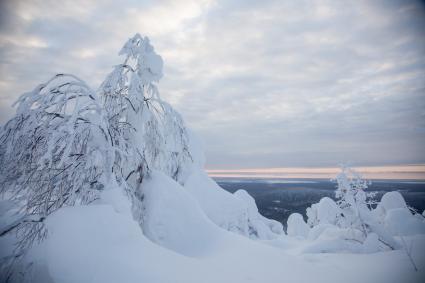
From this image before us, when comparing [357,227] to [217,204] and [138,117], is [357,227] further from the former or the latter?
[138,117]

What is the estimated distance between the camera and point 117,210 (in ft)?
16.0

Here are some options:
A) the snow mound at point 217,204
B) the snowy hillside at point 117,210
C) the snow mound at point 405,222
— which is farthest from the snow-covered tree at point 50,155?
the snow mound at point 405,222

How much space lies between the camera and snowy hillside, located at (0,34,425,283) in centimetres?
394

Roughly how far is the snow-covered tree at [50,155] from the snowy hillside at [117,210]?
2cm

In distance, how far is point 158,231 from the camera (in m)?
6.09

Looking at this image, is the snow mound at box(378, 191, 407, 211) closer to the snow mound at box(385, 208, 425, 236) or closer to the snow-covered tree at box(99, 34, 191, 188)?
the snow mound at box(385, 208, 425, 236)

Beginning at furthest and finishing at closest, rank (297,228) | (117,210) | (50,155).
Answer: (297,228) < (117,210) < (50,155)

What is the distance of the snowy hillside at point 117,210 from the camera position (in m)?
3.94

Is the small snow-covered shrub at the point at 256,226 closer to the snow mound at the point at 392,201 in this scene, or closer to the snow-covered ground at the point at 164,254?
the snow mound at the point at 392,201

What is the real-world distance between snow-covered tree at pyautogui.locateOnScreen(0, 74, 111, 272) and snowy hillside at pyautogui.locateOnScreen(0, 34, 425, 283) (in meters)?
0.02

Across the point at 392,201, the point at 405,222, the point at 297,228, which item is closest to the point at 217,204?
the point at 405,222

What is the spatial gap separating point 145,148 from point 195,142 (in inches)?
372

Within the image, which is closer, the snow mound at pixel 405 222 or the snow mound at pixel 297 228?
the snow mound at pixel 405 222

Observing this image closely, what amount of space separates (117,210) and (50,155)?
5.03 ft
